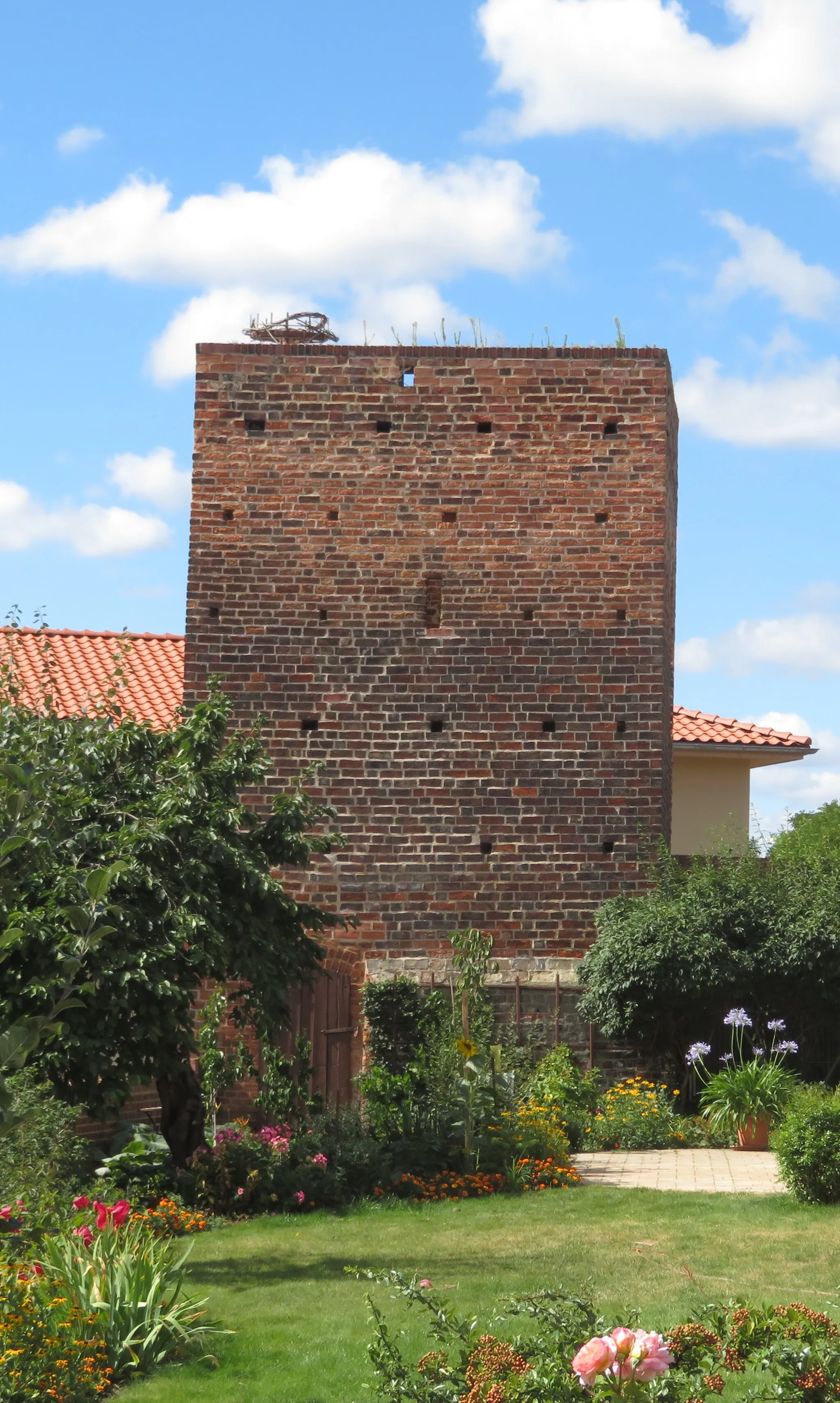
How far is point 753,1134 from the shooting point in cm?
1362

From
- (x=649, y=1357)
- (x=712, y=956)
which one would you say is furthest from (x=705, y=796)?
(x=649, y=1357)

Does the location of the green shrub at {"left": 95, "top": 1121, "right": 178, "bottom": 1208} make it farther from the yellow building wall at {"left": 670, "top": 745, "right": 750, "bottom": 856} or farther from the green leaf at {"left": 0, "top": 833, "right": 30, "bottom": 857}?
the yellow building wall at {"left": 670, "top": 745, "right": 750, "bottom": 856}

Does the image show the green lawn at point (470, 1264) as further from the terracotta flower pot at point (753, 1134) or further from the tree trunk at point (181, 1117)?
the terracotta flower pot at point (753, 1134)

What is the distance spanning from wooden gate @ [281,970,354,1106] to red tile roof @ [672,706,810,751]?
7973 mm

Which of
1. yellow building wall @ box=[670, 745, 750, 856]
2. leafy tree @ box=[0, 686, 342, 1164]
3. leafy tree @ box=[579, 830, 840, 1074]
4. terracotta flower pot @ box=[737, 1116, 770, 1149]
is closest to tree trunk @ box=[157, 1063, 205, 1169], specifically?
leafy tree @ box=[0, 686, 342, 1164]

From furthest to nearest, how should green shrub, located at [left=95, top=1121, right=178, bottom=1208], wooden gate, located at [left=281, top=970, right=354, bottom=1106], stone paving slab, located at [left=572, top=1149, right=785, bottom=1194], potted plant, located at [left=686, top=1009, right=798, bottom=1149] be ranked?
wooden gate, located at [left=281, top=970, right=354, bottom=1106], potted plant, located at [left=686, top=1009, right=798, bottom=1149], stone paving slab, located at [left=572, top=1149, right=785, bottom=1194], green shrub, located at [left=95, top=1121, right=178, bottom=1208]

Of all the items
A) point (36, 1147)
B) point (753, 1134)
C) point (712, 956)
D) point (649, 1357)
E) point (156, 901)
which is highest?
point (156, 901)

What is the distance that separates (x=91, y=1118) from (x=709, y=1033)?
708 centimetres

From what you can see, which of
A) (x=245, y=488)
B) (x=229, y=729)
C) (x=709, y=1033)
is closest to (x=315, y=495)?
(x=245, y=488)

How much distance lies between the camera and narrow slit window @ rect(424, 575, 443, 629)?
615 inches

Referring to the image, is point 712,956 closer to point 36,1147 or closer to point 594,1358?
point 36,1147

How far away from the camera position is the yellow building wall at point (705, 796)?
2228 centimetres

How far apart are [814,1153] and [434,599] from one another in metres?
7.30

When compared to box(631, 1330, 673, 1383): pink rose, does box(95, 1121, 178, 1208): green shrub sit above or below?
below
